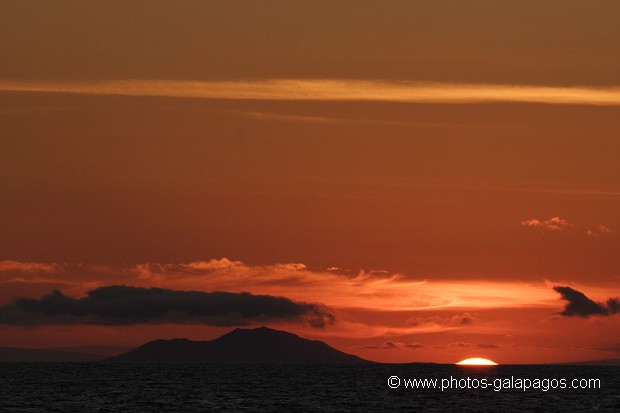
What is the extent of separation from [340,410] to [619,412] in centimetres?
4070

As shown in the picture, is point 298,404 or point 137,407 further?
point 298,404

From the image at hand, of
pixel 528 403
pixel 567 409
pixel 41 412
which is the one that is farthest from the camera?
pixel 528 403

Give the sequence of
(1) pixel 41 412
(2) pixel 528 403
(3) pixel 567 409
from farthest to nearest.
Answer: (2) pixel 528 403 → (3) pixel 567 409 → (1) pixel 41 412

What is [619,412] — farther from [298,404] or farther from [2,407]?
[2,407]

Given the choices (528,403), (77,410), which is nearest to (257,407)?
(77,410)

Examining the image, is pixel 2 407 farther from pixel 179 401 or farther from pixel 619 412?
pixel 619 412

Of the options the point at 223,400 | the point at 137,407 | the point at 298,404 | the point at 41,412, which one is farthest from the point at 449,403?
the point at 41,412

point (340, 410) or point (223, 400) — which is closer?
point (340, 410)

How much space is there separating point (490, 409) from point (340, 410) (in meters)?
22.0

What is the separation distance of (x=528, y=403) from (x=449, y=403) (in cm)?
1261

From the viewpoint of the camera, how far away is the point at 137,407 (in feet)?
575

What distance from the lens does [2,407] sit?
172 metres

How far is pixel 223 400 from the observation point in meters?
199

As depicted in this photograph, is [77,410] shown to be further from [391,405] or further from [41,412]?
[391,405]
